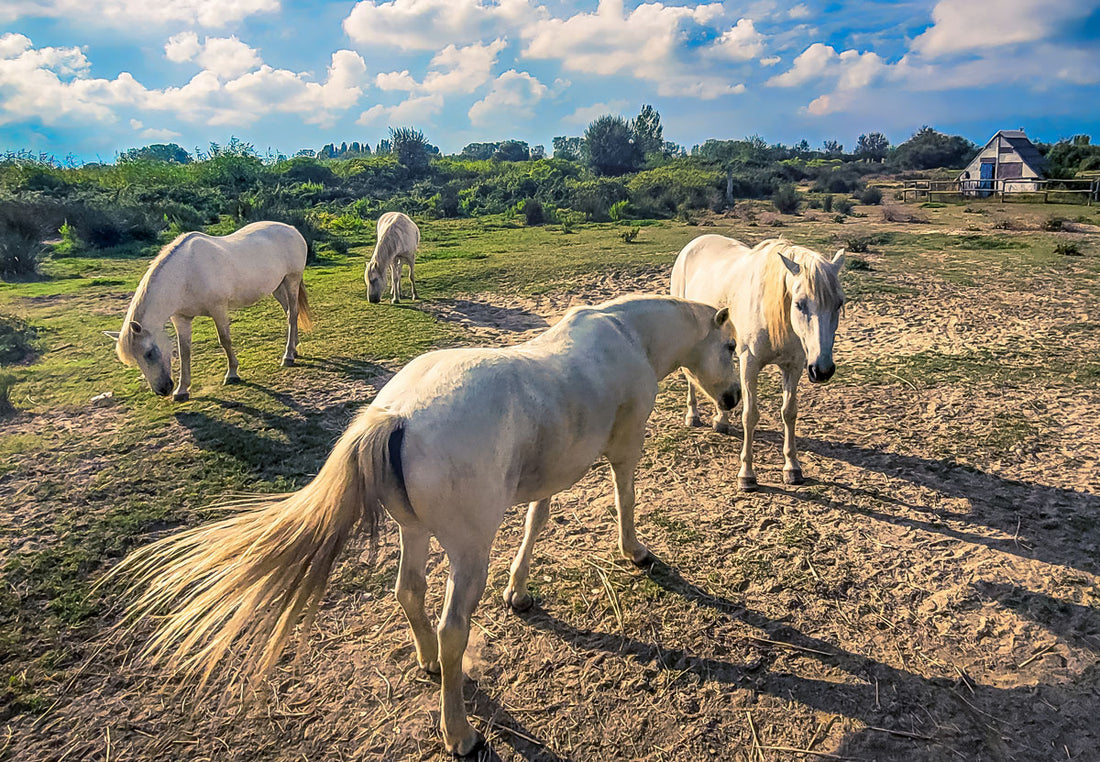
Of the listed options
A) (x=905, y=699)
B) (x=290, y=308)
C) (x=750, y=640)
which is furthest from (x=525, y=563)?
(x=290, y=308)

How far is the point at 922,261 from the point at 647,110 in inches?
2373

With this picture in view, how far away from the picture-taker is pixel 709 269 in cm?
591

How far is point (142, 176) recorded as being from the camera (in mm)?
27266

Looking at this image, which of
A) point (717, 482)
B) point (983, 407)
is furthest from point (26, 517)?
point (983, 407)

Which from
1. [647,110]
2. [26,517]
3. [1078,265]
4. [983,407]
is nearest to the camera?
[26,517]

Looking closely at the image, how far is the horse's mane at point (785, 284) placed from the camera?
4.00 m

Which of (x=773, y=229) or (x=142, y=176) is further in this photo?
(x=142, y=176)

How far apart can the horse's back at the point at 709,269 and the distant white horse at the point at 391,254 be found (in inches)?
267

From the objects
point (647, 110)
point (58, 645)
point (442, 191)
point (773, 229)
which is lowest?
point (58, 645)

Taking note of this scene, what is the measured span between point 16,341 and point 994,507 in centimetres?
1201

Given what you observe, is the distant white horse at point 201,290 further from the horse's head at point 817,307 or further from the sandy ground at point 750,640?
the horse's head at point 817,307

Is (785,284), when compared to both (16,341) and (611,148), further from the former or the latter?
(611,148)

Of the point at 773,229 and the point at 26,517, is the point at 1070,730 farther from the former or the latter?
the point at 773,229

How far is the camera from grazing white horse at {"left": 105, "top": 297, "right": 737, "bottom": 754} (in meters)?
2.25
